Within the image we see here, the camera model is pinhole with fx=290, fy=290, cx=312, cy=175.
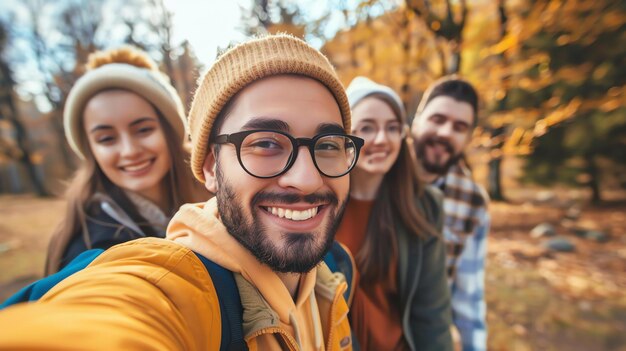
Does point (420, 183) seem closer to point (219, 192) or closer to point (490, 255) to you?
point (219, 192)

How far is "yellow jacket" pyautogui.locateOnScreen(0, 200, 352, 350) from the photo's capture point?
19.8 inches

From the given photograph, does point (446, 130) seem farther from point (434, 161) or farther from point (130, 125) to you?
point (130, 125)

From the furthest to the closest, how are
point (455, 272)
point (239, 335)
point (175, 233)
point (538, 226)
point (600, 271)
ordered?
point (538, 226)
point (600, 271)
point (455, 272)
point (175, 233)
point (239, 335)

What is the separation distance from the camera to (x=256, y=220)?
980 mm

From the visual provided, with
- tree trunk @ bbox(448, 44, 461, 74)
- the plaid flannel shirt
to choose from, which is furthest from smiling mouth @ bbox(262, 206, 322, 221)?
tree trunk @ bbox(448, 44, 461, 74)

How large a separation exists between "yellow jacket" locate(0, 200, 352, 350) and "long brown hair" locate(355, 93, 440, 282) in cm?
58

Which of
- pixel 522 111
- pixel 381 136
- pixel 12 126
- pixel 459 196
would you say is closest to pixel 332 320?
pixel 381 136

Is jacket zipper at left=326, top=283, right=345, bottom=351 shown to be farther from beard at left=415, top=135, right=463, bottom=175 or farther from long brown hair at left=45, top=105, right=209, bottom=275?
beard at left=415, top=135, right=463, bottom=175

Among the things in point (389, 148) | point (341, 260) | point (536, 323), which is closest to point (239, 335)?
point (341, 260)

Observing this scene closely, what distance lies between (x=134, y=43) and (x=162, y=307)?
390 inches

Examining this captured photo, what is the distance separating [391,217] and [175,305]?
4.64 feet

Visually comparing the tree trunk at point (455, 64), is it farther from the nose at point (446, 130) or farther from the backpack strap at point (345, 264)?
the backpack strap at point (345, 264)

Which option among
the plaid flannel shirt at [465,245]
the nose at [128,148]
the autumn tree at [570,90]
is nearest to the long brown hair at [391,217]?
the plaid flannel shirt at [465,245]

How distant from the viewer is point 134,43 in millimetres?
8359
